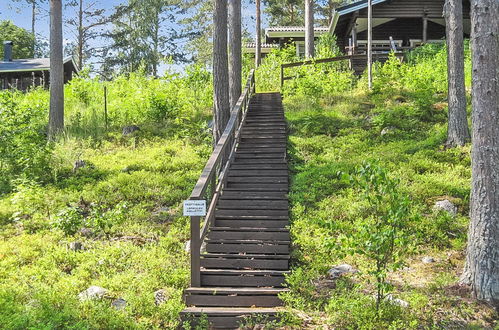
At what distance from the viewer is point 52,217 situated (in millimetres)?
8281

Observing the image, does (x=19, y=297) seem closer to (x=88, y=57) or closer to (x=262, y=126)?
(x=262, y=126)

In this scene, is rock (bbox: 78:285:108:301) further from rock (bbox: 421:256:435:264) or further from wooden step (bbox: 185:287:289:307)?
rock (bbox: 421:256:435:264)

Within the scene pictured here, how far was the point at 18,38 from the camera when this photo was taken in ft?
134

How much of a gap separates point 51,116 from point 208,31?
25268 mm

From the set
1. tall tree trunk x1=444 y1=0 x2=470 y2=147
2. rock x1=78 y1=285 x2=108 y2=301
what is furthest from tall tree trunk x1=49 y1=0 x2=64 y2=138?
tall tree trunk x1=444 y1=0 x2=470 y2=147

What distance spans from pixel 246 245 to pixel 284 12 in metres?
33.5

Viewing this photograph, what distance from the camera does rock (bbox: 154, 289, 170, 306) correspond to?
232 inches

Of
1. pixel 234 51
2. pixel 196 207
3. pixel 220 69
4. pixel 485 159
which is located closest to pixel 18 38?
pixel 234 51

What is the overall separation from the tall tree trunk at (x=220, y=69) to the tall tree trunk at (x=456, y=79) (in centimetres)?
539

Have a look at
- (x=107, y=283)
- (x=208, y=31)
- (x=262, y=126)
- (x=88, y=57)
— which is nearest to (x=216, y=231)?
(x=107, y=283)

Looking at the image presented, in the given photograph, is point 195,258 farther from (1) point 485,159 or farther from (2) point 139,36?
(2) point 139,36

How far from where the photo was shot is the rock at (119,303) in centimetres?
571

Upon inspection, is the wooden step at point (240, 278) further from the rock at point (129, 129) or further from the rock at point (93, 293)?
the rock at point (129, 129)

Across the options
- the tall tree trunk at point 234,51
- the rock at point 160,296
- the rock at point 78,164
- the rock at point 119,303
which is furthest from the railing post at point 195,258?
the tall tree trunk at point 234,51
